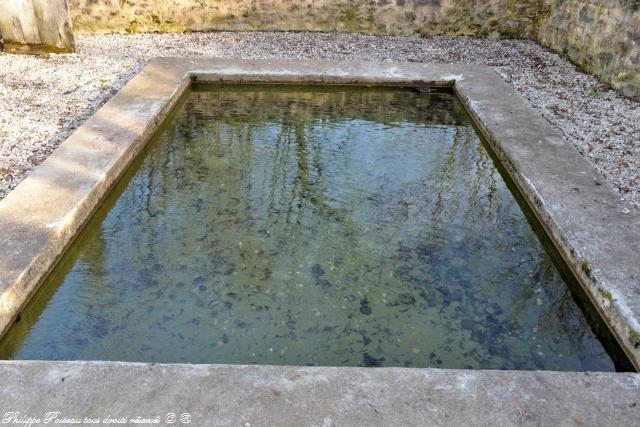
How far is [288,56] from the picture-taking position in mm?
6953

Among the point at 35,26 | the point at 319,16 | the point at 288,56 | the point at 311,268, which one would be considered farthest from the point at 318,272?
the point at 319,16

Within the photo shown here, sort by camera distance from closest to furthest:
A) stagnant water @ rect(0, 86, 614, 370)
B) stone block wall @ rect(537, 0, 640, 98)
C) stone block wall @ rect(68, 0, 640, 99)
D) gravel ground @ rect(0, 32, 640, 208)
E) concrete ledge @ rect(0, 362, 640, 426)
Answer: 1. concrete ledge @ rect(0, 362, 640, 426)
2. stagnant water @ rect(0, 86, 614, 370)
3. gravel ground @ rect(0, 32, 640, 208)
4. stone block wall @ rect(537, 0, 640, 98)
5. stone block wall @ rect(68, 0, 640, 99)

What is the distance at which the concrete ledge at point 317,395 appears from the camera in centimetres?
192

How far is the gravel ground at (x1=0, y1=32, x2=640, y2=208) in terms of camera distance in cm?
427

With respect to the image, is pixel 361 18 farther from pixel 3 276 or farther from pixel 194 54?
pixel 3 276

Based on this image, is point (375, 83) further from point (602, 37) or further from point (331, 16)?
point (602, 37)

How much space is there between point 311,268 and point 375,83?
11.7 ft

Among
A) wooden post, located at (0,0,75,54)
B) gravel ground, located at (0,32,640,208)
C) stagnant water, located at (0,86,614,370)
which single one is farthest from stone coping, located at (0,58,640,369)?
wooden post, located at (0,0,75,54)

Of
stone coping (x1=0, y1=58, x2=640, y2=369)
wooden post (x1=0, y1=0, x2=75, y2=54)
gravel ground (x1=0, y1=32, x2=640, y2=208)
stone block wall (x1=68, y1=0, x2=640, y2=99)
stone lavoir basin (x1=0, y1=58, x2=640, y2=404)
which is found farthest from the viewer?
stone block wall (x1=68, y1=0, x2=640, y2=99)

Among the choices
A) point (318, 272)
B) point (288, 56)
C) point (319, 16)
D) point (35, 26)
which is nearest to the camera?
point (318, 272)

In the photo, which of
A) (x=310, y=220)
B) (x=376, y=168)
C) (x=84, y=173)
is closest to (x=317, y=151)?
(x=376, y=168)

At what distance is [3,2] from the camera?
20.6 ft

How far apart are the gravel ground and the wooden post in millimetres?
191

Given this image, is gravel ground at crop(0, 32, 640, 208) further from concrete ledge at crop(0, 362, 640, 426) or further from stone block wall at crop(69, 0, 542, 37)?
concrete ledge at crop(0, 362, 640, 426)
